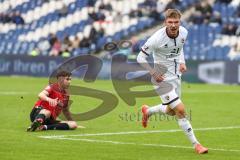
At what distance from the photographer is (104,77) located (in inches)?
1471

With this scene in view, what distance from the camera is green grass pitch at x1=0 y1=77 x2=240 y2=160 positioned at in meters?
12.1

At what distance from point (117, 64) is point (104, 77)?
2.06 m

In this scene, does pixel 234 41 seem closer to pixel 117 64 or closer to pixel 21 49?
pixel 117 64

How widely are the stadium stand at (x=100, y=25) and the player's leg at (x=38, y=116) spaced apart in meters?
22.4

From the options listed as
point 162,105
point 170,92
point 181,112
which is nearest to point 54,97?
point 162,105

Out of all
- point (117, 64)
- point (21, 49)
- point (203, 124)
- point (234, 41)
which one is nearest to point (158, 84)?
point (203, 124)

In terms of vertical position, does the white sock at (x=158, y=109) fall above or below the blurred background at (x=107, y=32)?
above

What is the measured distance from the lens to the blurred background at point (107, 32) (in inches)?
1474

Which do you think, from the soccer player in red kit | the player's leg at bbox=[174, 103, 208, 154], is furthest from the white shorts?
the soccer player in red kit

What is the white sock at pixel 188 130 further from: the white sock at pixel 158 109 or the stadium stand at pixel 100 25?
the stadium stand at pixel 100 25

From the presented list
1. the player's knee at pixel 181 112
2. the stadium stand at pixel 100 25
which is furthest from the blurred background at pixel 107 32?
the player's knee at pixel 181 112

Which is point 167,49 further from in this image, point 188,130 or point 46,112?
point 46,112

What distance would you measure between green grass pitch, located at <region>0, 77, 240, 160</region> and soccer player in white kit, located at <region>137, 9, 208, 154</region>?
0.73 meters

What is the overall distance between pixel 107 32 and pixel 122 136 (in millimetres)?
27281
